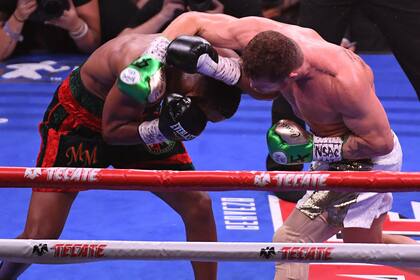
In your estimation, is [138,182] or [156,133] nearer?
[138,182]

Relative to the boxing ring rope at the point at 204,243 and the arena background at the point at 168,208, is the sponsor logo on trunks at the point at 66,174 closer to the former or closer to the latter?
the boxing ring rope at the point at 204,243

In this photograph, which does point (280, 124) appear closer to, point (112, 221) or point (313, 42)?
point (313, 42)

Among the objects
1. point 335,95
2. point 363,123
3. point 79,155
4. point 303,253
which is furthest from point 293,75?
point 79,155

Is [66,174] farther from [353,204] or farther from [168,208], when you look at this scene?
[168,208]

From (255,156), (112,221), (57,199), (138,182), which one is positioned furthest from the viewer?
(255,156)

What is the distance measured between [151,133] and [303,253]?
28.6 inches

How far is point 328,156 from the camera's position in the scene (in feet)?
8.13

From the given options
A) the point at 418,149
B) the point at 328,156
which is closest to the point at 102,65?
the point at 328,156

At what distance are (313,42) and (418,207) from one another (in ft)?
4.38

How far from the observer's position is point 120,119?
8.16 feet

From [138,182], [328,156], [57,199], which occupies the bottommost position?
[57,199]

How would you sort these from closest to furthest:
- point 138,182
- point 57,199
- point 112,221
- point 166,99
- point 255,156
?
point 138,182, point 166,99, point 57,199, point 112,221, point 255,156

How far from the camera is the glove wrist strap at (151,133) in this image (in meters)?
2.43

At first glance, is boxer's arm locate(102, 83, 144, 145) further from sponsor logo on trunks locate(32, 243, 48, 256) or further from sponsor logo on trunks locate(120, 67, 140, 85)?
sponsor logo on trunks locate(32, 243, 48, 256)
